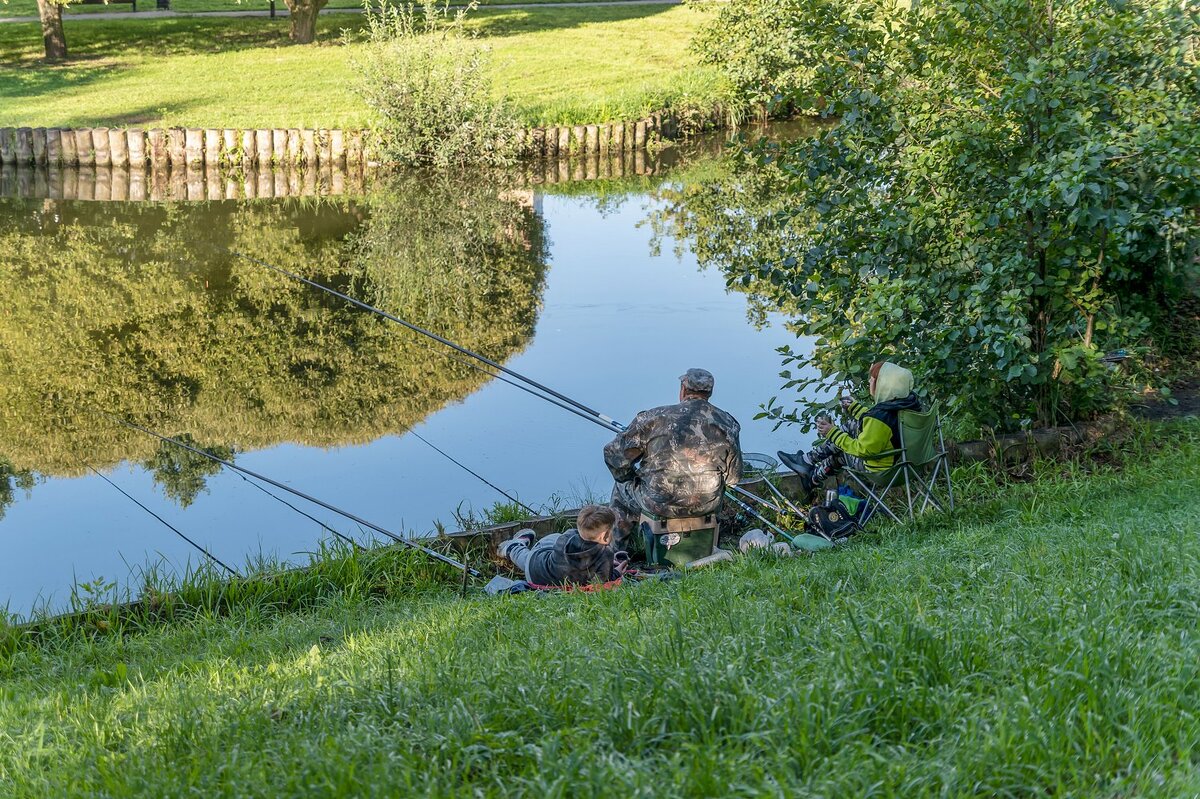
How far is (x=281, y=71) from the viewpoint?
101 ft

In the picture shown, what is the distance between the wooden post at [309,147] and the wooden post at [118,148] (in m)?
2.99

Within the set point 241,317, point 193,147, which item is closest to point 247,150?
point 193,147

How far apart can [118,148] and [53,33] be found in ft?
42.3

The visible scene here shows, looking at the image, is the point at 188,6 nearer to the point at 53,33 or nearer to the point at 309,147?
the point at 53,33

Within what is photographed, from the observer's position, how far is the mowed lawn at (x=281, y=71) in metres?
24.5

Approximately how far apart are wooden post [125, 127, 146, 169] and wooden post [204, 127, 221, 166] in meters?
1.06

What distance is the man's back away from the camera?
7480 millimetres

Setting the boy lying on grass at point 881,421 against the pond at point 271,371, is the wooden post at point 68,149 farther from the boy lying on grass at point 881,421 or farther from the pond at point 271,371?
the boy lying on grass at point 881,421

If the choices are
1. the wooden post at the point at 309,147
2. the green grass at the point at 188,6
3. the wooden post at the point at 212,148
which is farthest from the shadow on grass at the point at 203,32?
the wooden post at the point at 309,147

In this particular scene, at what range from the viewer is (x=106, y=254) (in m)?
16.6

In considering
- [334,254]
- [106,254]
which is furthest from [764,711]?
[106,254]

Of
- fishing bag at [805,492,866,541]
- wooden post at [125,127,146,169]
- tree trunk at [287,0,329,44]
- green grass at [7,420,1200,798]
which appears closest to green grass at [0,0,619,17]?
tree trunk at [287,0,329,44]

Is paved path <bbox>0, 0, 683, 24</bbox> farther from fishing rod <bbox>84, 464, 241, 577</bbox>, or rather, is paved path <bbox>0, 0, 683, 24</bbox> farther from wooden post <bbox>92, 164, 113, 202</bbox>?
fishing rod <bbox>84, 464, 241, 577</bbox>

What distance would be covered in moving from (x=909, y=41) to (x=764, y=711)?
621 centimetres
